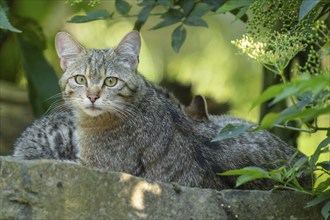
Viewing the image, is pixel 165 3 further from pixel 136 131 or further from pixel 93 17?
pixel 136 131

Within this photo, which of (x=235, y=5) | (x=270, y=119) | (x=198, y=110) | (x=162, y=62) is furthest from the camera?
(x=162, y=62)

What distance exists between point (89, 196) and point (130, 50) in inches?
67.5

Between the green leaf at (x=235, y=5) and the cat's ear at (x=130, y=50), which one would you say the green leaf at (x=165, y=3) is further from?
the green leaf at (x=235, y=5)

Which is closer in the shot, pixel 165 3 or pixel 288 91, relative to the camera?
pixel 288 91

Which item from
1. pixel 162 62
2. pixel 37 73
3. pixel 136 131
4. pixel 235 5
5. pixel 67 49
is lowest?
pixel 162 62

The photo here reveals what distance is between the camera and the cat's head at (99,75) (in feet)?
18.6

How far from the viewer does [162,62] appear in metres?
10.3

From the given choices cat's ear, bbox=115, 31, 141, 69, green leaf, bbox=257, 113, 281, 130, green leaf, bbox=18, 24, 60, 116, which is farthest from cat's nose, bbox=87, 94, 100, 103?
green leaf, bbox=18, 24, 60, 116

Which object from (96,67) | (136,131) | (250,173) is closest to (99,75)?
(96,67)

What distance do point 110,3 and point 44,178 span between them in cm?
588

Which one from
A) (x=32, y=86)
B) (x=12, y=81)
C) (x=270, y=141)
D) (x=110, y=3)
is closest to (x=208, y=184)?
(x=270, y=141)

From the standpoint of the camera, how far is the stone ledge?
4449 mm

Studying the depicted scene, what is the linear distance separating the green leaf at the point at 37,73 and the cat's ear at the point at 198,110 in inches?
61.2

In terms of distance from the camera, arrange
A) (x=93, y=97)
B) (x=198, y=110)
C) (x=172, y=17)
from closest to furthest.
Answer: (x=93, y=97) < (x=172, y=17) < (x=198, y=110)
